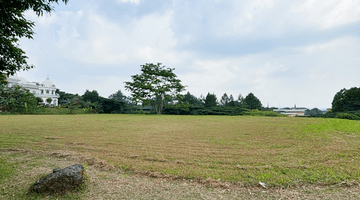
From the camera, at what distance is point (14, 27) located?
4.26 m

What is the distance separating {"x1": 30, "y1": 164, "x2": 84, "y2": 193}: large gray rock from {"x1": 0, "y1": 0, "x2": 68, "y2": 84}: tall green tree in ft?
11.4

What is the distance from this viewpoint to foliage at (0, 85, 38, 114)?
65.1 ft

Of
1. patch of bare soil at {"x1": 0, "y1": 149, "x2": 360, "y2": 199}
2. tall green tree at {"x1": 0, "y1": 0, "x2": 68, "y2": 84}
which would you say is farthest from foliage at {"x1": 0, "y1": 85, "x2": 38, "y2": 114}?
patch of bare soil at {"x1": 0, "y1": 149, "x2": 360, "y2": 199}

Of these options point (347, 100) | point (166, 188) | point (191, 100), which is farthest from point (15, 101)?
point (347, 100)

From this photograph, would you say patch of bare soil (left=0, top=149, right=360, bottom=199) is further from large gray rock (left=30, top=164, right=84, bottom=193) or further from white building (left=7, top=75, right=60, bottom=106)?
white building (left=7, top=75, right=60, bottom=106)

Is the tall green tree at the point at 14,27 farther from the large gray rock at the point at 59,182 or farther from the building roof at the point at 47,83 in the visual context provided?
the building roof at the point at 47,83

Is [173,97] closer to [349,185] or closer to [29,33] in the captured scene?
[29,33]

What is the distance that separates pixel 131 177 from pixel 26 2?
4.29m

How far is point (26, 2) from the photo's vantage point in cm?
366

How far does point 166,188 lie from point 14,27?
17.5 ft

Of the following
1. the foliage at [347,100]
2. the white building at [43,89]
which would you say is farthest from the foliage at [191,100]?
the white building at [43,89]

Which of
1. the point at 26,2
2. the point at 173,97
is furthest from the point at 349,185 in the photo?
the point at 173,97

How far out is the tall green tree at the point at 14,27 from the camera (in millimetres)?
3646

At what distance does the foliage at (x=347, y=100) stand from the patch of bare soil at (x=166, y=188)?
2885cm
